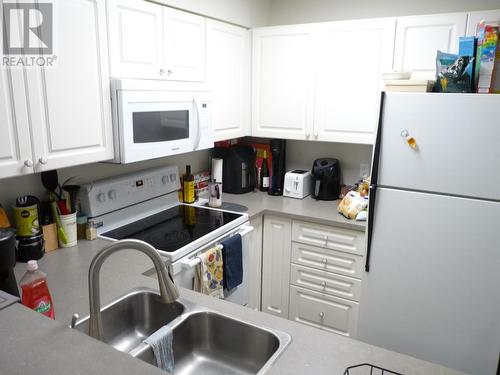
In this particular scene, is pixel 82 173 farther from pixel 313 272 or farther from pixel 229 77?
pixel 313 272

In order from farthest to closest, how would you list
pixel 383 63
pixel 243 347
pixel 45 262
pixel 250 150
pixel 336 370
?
pixel 250 150 < pixel 383 63 < pixel 45 262 < pixel 243 347 < pixel 336 370

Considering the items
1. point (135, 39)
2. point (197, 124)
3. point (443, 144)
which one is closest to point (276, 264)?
point (197, 124)

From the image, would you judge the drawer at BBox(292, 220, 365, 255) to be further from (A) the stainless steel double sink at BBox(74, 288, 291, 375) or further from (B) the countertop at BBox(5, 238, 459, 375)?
(A) the stainless steel double sink at BBox(74, 288, 291, 375)

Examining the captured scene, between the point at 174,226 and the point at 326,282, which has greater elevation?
the point at 174,226

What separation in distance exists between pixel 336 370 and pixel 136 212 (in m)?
1.59

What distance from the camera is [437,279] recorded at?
194cm

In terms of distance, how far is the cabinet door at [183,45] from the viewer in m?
2.08

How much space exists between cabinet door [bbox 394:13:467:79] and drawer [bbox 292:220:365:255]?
1.00 m

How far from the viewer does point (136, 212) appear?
2312mm

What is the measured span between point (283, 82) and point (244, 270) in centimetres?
128

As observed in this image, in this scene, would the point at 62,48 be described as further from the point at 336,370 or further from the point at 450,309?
the point at 450,309

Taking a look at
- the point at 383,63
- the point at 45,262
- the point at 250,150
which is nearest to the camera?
the point at 45,262

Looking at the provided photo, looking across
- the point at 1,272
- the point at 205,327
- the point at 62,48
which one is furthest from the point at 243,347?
the point at 62,48

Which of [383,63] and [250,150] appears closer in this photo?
[383,63]
